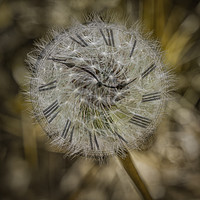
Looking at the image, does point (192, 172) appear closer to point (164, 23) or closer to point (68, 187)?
point (68, 187)

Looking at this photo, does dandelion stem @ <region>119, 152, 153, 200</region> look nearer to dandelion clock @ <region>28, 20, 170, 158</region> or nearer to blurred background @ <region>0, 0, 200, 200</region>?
blurred background @ <region>0, 0, 200, 200</region>

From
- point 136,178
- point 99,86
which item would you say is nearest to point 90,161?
point 136,178

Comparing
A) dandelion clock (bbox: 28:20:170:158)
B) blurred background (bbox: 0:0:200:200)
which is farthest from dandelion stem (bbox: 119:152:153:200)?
dandelion clock (bbox: 28:20:170:158)

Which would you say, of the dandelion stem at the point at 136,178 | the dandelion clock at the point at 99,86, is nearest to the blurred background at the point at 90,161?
the dandelion stem at the point at 136,178

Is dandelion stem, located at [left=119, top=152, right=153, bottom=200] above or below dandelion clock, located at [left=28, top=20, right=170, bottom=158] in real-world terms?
below

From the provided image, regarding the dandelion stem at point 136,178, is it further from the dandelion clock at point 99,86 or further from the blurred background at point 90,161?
the dandelion clock at point 99,86
